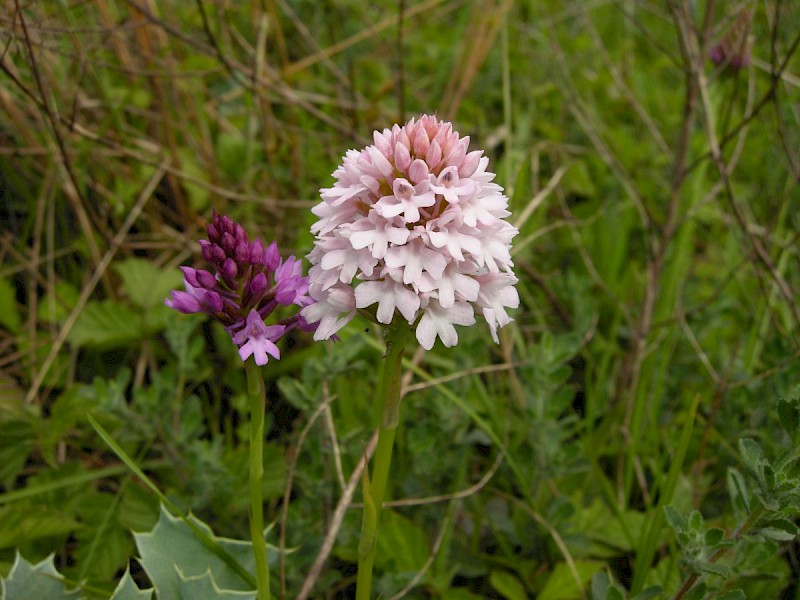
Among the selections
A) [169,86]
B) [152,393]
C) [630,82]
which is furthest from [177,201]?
[630,82]

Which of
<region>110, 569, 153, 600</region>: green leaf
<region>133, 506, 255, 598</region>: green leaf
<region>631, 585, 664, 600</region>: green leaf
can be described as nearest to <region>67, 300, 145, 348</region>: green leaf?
<region>133, 506, 255, 598</region>: green leaf

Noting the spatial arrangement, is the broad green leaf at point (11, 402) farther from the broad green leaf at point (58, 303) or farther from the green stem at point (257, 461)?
the green stem at point (257, 461)

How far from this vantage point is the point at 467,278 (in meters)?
1.13

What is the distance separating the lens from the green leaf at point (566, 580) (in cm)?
186

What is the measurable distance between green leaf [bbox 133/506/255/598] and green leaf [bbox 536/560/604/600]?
77 centimetres

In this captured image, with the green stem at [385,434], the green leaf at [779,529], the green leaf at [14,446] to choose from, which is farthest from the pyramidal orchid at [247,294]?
the green leaf at [14,446]

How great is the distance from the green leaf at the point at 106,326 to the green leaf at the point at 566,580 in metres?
1.51

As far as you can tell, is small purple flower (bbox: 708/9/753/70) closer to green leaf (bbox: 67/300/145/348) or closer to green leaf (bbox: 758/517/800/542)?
green leaf (bbox: 758/517/800/542)

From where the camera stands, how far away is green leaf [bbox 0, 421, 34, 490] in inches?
78.1

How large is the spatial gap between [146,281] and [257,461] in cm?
146

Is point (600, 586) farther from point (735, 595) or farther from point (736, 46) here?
point (736, 46)

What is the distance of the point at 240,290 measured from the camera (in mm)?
1231

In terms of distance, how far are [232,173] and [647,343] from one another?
1.88 metres

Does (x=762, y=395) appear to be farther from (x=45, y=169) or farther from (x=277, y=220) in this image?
(x=45, y=169)
